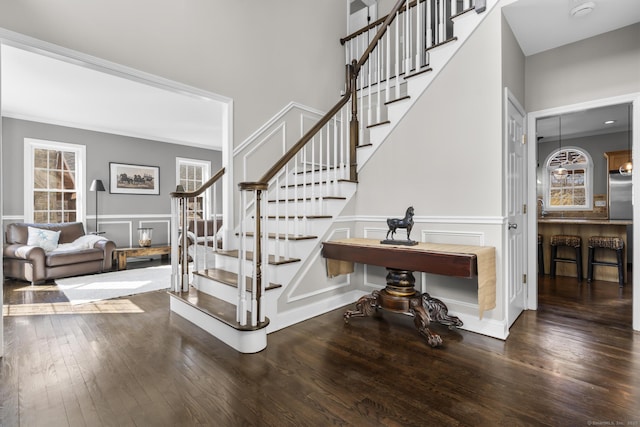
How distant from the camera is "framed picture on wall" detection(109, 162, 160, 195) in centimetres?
630

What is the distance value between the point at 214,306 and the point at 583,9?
382 cm

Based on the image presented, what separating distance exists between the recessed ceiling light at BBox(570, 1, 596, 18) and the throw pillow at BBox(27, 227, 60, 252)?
6.80 meters

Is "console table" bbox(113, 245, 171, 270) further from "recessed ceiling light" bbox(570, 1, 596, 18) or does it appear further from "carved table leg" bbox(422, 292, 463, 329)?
"recessed ceiling light" bbox(570, 1, 596, 18)

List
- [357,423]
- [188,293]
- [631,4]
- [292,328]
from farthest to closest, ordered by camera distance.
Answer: [188,293]
[292,328]
[631,4]
[357,423]

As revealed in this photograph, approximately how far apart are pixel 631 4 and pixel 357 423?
353 centimetres

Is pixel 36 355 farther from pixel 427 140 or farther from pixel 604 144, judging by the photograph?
pixel 604 144

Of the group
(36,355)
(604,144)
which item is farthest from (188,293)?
(604,144)

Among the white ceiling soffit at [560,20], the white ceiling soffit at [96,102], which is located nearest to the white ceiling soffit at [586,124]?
the white ceiling soffit at [560,20]

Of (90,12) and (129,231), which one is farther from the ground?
(90,12)

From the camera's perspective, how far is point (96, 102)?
4.73 metres

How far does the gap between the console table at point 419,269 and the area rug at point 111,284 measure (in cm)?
268

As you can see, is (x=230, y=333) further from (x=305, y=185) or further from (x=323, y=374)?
(x=305, y=185)

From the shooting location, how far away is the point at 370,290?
3.42m

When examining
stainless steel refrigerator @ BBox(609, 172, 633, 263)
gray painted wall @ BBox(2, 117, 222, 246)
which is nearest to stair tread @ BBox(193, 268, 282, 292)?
gray painted wall @ BBox(2, 117, 222, 246)
